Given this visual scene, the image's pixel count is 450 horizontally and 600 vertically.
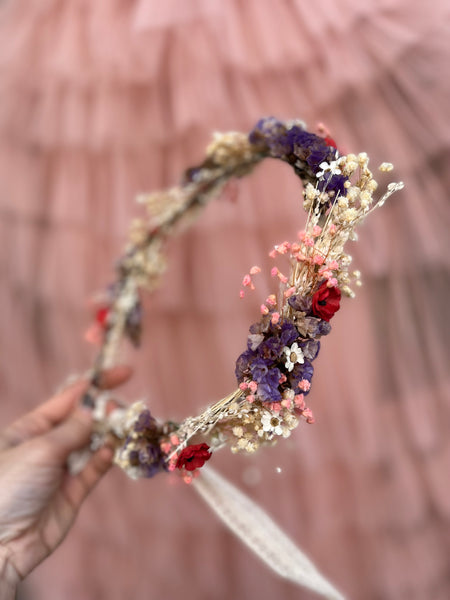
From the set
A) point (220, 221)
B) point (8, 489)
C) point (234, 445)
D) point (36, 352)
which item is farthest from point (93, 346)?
point (234, 445)

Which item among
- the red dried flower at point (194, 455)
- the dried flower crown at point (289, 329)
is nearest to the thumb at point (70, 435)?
the dried flower crown at point (289, 329)

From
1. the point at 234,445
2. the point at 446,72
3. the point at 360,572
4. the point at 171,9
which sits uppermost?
the point at 171,9

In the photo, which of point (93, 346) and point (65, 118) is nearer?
point (65, 118)

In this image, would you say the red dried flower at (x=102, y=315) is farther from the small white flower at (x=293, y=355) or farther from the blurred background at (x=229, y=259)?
the small white flower at (x=293, y=355)

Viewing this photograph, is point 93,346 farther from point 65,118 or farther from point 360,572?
point 360,572

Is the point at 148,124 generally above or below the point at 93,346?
above

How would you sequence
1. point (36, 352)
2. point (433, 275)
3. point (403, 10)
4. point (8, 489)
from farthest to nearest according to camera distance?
1. point (36, 352)
2. point (433, 275)
3. point (403, 10)
4. point (8, 489)

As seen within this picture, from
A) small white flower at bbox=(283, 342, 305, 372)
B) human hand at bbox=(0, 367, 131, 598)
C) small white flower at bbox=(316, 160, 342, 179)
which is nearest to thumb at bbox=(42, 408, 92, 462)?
human hand at bbox=(0, 367, 131, 598)

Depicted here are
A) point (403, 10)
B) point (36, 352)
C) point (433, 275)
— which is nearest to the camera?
point (403, 10)
